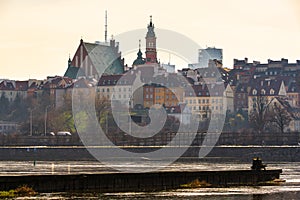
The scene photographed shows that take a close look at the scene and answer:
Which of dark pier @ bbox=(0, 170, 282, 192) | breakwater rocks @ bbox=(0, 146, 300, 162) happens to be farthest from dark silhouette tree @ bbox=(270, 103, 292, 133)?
dark pier @ bbox=(0, 170, 282, 192)

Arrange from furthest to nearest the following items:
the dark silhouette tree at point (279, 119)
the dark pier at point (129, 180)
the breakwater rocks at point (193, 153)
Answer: the dark silhouette tree at point (279, 119)
the breakwater rocks at point (193, 153)
the dark pier at point (129, 180)

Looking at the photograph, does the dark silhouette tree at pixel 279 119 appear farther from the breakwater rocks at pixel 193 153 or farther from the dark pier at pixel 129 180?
the dark pier at pixel 129 180

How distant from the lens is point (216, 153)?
10862 centimetres

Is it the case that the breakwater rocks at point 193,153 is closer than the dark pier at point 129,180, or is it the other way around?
the dark pier at point 129,180

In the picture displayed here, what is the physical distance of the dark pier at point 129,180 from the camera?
48.3 m

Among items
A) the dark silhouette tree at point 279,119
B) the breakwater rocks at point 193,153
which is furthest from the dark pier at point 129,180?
the dark silhouette tree at point 279,119

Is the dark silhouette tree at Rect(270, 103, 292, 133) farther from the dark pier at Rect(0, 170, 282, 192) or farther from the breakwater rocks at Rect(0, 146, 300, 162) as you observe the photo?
the dark pier at Rect(0, 170, 282, 192)

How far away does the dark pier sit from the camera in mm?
48281

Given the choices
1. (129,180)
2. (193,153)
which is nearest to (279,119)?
(193,153)

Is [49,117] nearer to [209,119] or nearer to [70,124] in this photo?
[70,124]

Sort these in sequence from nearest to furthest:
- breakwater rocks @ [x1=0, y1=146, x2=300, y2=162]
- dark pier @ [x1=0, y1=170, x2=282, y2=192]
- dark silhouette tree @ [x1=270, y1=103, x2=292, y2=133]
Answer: dark pier @ [x1=0, y1=170, x2=282, y2=192] < breakwater rocks @ [x1=0, y1=146, x2=300, y2=162] < dark silhouette tree @ [x1=270, y1=103, x2=292, y2=133]

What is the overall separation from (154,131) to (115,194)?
97998 mm

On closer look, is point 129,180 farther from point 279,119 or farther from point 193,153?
point 279,119

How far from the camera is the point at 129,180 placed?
2020 inches
